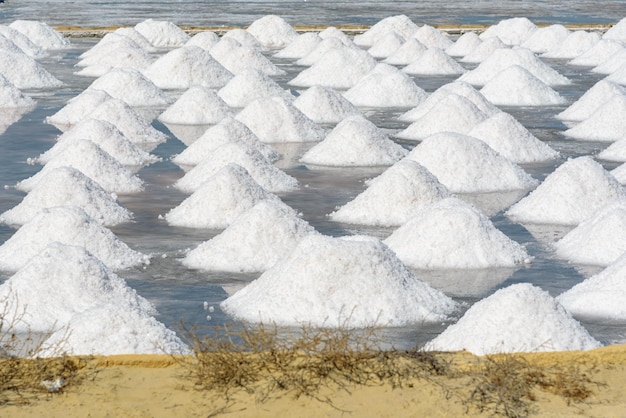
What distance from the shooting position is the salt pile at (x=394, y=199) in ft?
47.9

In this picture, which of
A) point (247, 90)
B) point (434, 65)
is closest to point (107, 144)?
point (247, 90)

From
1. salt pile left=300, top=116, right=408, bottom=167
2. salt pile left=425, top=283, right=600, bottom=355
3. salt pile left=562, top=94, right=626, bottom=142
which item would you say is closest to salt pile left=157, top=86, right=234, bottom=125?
salt pile left=300, top=116, right=408, bottom=167

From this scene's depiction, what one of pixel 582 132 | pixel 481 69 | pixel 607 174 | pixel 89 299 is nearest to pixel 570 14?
pixel 481 69

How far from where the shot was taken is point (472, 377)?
794 cm

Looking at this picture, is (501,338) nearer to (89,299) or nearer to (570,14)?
(89,299)

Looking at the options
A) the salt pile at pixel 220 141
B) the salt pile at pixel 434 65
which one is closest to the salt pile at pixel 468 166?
the salt pile at pixel 220 141

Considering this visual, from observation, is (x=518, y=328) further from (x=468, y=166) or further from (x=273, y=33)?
(x=273, y=33)

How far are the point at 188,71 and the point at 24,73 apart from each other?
3.32 meters

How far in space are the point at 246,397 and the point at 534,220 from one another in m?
7.64

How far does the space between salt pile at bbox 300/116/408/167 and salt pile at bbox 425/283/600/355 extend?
340 inches

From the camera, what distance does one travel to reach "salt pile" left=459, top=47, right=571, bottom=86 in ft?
92.9

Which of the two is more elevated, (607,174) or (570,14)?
(607,174)

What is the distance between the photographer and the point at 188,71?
2772 centimetres

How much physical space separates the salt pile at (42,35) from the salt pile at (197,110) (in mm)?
13958
